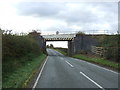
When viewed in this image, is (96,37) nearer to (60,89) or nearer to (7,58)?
(7,58)

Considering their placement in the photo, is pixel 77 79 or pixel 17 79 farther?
pixel 77 79

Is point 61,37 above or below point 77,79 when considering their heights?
above

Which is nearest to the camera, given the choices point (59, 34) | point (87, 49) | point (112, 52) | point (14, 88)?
point (14, 88)

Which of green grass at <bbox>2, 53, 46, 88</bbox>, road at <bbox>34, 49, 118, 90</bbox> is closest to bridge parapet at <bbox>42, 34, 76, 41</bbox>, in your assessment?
road at <bbox>34, 49, 118, 90</bbox>

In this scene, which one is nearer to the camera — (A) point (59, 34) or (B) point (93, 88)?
(B) point (93, 88)

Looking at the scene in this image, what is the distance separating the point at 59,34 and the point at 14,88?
59.0m

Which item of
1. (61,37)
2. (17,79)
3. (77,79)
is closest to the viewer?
(17,79)

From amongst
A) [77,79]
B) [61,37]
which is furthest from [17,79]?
[61,37]

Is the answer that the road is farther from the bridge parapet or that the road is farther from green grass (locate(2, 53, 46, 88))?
the bridge parapet

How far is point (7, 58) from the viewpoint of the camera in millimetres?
19984

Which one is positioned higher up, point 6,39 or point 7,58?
point 6,39

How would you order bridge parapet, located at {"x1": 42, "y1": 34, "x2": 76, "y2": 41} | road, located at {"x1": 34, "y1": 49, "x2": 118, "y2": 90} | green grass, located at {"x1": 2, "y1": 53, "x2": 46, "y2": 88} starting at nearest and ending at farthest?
1. green grass, located at {"x1": 2, "y1": 53, "x2": 46, "y2": 88}
2. road, located at {"x1": 34, "y1": 49, "x2": 118, "y2": 90}
3. bridge parapet, located at {"x1": 42, "y1": 34, "x2": 76, "y2": 41}

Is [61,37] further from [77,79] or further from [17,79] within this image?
[17,79]

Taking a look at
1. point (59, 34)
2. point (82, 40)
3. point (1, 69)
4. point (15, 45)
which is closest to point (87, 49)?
point (82, 40)
